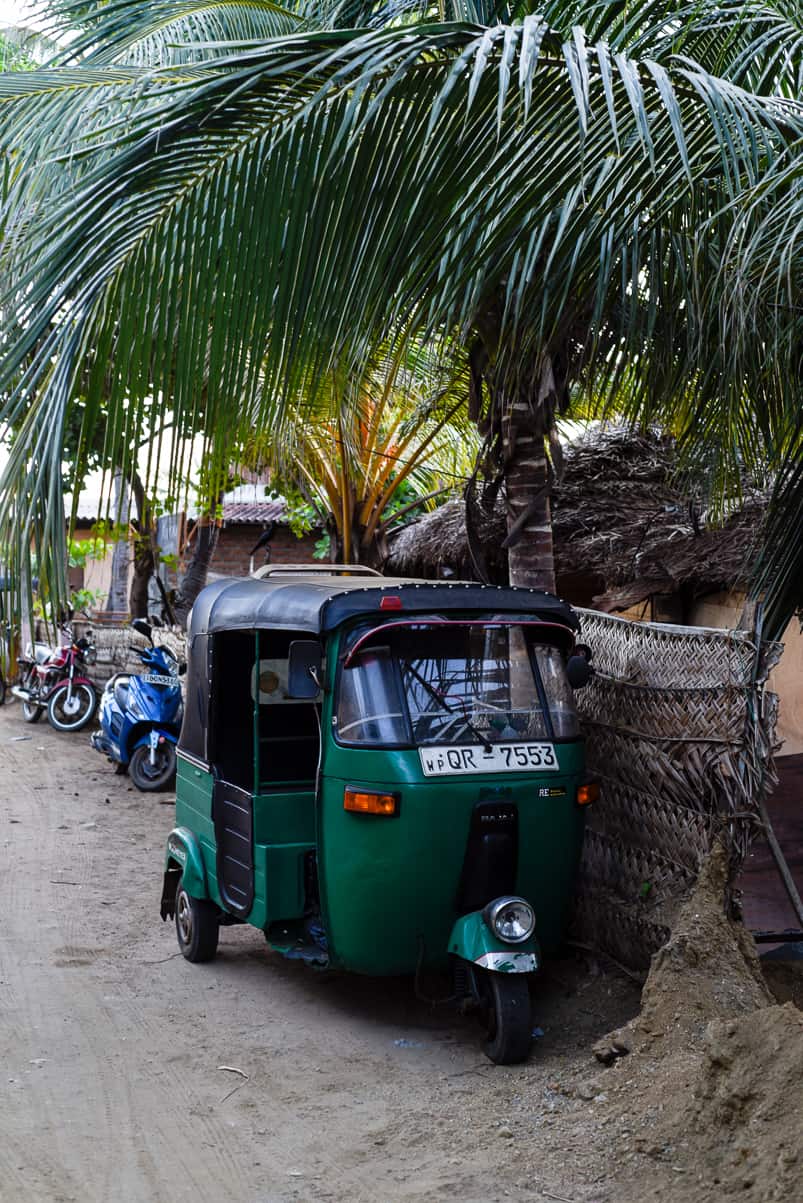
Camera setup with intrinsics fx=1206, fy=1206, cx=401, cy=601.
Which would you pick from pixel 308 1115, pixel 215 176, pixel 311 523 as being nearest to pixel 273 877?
pixel 308 1115

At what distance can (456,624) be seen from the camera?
5.57 meters

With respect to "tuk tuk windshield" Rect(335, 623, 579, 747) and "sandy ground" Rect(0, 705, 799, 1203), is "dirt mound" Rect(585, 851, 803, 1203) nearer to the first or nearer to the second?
"sandy ground" Rect(0, 705, 799, 1203)

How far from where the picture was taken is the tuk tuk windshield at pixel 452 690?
17.8ft

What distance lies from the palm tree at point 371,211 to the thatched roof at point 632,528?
417 cm

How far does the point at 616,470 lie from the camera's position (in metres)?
10.2

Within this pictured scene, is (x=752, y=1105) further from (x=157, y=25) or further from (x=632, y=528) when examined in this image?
(x=632, y=528)

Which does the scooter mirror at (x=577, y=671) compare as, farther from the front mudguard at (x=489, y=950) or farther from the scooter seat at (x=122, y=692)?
the scooter seat at (x=122, y=692)

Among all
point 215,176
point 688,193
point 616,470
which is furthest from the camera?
point 616,470

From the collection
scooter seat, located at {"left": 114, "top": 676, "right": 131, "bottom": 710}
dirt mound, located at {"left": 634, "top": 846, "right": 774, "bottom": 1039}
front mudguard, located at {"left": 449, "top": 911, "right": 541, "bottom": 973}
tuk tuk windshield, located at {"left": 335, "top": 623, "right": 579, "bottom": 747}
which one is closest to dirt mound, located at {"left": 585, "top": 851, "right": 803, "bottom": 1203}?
dirt mound, located at {"left": 634, "top": 846, "right": 774, "bottom": 1039}

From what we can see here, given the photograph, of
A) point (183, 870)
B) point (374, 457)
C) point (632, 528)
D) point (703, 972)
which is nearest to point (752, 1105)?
point (703, 972)

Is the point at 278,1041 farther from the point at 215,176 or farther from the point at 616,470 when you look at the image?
the point at 616,470

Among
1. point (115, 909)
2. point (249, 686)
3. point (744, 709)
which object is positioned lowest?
point (115, 909)

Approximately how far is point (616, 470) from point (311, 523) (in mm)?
5492

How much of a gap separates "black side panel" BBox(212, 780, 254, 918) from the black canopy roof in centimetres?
88
